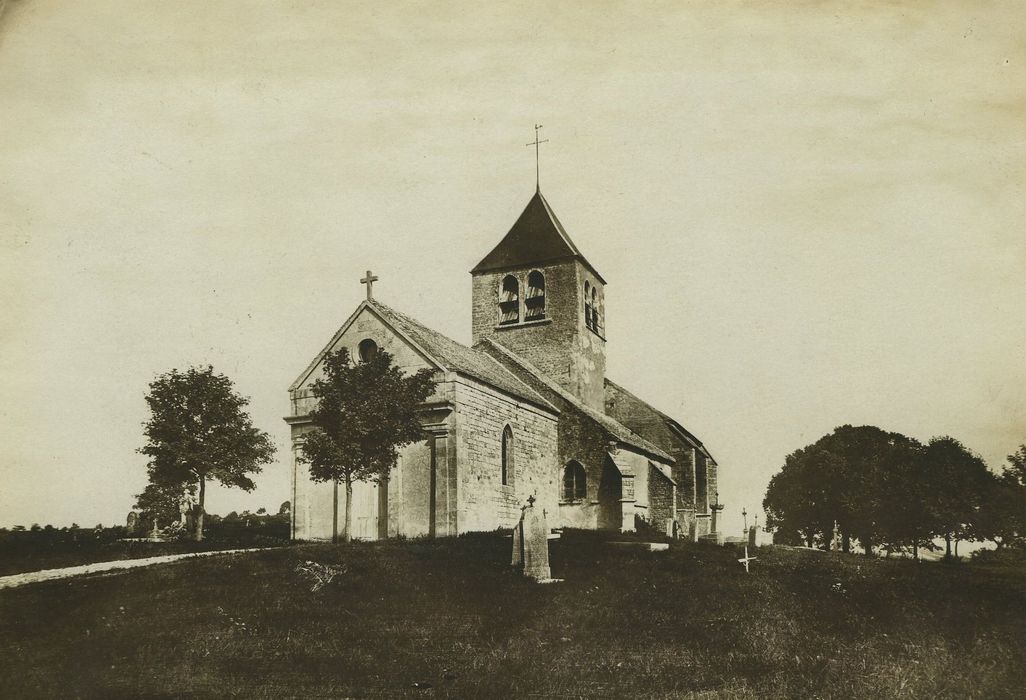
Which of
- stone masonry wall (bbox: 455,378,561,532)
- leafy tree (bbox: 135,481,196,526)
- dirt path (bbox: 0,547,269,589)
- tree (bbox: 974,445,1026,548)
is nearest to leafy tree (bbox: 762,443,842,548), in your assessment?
stone masonry wall (bbox: 455,378,561,532)

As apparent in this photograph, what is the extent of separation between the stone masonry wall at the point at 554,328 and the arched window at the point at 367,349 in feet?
30.0

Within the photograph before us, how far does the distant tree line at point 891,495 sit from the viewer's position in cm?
1248

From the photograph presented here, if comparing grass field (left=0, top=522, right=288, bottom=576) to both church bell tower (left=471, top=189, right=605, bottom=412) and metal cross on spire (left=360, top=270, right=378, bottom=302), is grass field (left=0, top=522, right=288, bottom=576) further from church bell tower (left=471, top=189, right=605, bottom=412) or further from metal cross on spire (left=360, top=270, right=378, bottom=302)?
church bell tower (left=471, top=189, right=605, bottom=412)

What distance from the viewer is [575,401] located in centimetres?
2606

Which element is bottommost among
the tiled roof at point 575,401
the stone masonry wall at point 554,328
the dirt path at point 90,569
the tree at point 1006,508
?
the dirt path at point 90,569

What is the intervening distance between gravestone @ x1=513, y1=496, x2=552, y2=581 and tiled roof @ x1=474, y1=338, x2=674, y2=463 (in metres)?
11.5

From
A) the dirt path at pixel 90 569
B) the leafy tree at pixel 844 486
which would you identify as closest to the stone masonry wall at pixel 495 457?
the dirt path at pixel 90 569

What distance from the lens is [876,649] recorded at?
10.9 m

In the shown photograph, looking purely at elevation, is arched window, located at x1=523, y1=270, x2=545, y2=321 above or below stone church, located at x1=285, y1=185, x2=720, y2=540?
above

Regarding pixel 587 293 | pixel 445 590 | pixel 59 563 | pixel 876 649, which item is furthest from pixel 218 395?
pixel 587 293

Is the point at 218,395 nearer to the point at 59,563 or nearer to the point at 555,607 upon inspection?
the point at 59,563

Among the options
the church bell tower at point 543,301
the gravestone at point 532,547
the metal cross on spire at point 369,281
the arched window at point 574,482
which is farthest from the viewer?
the church bell tower at point 543,301

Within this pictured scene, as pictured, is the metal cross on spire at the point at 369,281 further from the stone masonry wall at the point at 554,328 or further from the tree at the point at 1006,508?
the tree at the point at 1006,508

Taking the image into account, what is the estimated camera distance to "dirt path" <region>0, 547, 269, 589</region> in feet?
34.2
